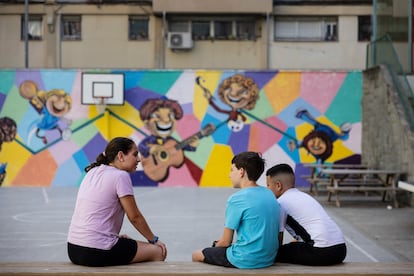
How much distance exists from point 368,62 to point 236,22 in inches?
621

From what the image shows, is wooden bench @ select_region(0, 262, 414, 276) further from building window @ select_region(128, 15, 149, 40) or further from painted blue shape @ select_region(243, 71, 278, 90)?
building window @ select_region(128, 15, 149, 40)

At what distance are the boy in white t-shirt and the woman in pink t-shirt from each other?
1.17 m

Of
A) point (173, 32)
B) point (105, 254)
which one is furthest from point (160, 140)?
point (173, 32)

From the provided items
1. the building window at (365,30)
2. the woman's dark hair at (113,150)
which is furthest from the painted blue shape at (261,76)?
the building window at (365,30)

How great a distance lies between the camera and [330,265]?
20.6 feet

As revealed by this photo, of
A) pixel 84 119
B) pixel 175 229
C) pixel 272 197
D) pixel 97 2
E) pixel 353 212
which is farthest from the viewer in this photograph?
pixel 97 2

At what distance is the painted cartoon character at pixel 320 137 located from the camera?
20.9 m

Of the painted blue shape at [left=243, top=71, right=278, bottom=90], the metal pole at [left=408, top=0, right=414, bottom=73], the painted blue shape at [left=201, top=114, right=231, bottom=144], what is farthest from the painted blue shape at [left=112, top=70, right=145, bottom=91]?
the metal pole at [left=408, top=0, right=414, bottom=73]

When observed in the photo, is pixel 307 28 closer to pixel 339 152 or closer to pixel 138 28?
pixel 138 28

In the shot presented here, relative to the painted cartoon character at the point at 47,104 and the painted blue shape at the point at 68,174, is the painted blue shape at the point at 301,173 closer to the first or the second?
the painted blue shape at the point at 68,174

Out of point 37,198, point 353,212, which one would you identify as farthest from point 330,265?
point 37,198

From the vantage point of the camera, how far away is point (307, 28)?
36.5 metres

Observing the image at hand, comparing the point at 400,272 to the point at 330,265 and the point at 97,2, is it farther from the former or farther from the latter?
the point at 97,2

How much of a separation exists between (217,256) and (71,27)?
1229 inches
